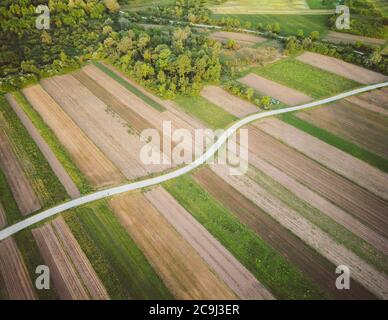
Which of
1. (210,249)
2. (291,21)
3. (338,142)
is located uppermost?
(291,21)

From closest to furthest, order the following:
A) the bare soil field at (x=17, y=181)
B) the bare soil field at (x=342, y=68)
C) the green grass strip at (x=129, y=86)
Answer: the bare soil field at (x=17, y=181), the green grass strip at (x=129, y=86), the bare soil field at (x=342, y=68)

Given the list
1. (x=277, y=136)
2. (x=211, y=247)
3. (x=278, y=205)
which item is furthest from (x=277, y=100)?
(x=211, y=247)

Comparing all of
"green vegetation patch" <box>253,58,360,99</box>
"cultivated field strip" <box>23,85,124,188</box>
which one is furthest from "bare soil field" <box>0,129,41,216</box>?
"green vegetation patch" <box>253,58,360,99</box>

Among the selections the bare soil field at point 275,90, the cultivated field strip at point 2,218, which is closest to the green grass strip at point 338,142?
the bare soil field at point 275,90

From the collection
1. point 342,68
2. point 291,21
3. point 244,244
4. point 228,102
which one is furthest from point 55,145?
point 291,21

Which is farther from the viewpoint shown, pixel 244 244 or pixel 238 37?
pixel 238 37

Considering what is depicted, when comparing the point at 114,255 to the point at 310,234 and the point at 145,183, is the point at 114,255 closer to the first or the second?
the point at 145,183

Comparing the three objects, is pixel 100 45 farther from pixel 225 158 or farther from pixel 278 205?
pixel 278 205

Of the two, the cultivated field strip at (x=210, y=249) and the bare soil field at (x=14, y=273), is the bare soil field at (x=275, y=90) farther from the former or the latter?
the bare soil field at (x=14, y=273)
